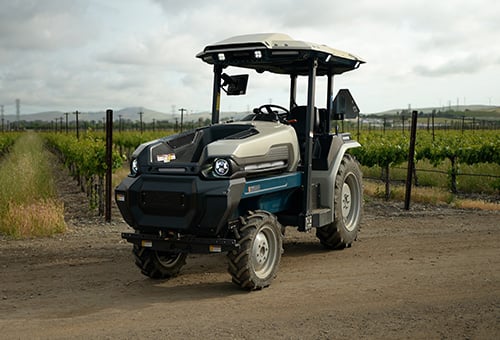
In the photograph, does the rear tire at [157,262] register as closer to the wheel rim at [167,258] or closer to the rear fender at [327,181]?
the wheel rim at [167,258]

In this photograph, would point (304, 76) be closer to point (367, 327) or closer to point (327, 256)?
point (327, 256)

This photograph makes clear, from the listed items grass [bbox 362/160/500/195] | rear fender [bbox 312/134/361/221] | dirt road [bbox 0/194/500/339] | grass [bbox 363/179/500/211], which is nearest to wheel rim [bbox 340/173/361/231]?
dirt road [bbox 0/194/500/339]

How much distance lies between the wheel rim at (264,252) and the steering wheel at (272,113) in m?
1.76

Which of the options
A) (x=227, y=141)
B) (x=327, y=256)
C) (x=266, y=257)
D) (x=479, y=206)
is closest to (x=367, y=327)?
(x=266, y=257)

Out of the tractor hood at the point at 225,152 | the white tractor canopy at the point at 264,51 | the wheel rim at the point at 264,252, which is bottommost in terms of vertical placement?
the wheel rim at the point at 264,252

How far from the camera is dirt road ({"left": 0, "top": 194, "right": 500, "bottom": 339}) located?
5391 mm

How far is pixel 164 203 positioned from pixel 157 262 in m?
1.04

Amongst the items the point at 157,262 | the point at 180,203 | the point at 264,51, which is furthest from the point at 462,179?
the point at 180,203

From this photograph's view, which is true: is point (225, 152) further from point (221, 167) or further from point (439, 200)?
point (439, 200)

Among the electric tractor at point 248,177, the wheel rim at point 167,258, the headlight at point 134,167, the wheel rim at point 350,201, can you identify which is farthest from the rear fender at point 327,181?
the headlight at point 134,167

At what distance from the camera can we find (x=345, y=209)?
902 cm

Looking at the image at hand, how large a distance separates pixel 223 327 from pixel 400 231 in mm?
5810

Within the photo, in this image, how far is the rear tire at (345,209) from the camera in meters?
8.44

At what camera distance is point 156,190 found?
21.0 ft
